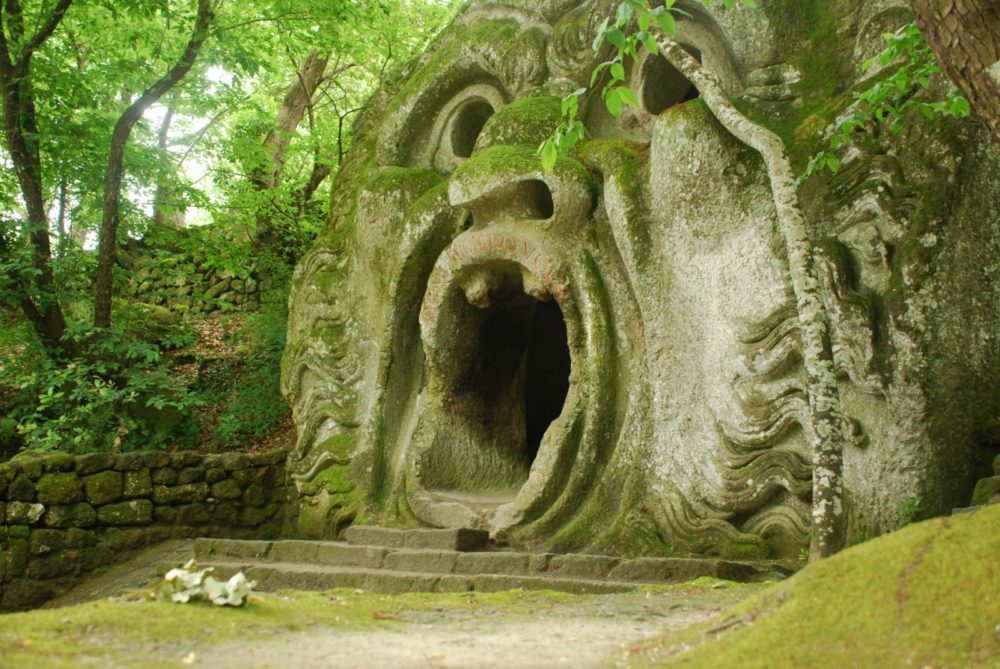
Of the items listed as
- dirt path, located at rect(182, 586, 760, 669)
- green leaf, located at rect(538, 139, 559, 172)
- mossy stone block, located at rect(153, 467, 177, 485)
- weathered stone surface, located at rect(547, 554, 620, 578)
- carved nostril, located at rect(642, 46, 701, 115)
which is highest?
carved nostril, located at rect(642, 46, 701, 115)

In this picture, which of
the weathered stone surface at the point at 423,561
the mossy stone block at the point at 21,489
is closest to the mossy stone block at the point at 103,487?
the mossy stone block at the point at 21,489

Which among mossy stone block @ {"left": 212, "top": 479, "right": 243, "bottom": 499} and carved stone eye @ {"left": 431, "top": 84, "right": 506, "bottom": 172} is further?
carved stone eye @ {"left": 431, "top": 84, "right": 506, "bottom": 172}

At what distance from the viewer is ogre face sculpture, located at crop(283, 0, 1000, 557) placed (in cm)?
579

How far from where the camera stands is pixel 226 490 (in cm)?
904

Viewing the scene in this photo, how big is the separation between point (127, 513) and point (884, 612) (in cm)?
723

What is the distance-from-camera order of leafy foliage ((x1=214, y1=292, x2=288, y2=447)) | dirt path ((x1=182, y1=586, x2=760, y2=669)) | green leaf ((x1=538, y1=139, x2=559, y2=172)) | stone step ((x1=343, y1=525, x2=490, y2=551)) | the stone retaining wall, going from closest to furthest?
dirt path ((x1=182, y1=586, x2=760, y2=669)) < green leaf ((x1=538, y1=139, x2=559, y2=172)) < stone step ((x1=343, y1=525, x2=490, y2=551)) < the stone retaining wall < leafy foliage ((x1=214, y1=292, x2=288, y2=447))

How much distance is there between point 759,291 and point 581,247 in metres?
1.65

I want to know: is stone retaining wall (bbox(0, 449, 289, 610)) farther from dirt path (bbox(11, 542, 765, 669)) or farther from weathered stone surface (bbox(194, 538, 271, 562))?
dirt path (bbox(11, 542, 765, 669))

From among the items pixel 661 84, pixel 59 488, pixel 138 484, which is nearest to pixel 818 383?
pixel 661 84

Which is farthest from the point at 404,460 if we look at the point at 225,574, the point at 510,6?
the point at 510,6

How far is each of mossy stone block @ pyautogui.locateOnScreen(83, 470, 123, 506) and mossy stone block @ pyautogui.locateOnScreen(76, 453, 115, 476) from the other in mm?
47

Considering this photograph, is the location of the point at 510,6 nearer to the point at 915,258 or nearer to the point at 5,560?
the point at 915,258

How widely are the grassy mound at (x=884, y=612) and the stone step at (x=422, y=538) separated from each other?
3.81 meters

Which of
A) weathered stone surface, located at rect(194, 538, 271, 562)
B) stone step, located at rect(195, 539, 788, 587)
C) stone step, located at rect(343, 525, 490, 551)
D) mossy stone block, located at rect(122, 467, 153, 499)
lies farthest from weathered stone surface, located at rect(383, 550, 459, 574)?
mossy stone block, located at rect(122, 467, 153, 499)
